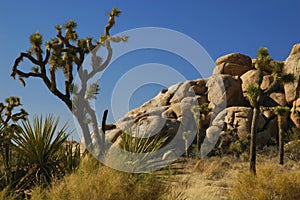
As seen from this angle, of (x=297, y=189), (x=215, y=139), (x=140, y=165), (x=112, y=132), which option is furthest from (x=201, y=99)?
(x=140, y=165)

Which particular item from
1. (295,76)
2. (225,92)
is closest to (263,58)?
(295,76)

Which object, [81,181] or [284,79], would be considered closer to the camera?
[81,181]

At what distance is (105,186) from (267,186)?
4.98 m

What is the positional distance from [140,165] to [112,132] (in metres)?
35.6

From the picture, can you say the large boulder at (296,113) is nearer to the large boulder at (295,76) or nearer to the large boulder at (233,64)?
the large boulder at (295,76)

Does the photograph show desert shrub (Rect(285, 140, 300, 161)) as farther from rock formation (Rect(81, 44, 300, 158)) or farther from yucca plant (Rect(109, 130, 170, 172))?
yucca plant (Rect(109, 130, 170, 172))

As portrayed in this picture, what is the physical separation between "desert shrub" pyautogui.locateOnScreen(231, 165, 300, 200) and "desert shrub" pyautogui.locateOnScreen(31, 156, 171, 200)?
373cm

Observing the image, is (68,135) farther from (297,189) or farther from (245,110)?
(245,110)

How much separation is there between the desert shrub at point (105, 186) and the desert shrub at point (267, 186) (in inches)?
147

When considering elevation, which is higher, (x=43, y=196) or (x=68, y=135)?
A: (x=68, y=135)

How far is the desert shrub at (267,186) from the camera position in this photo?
29.2 ft

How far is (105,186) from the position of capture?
17.5 feet

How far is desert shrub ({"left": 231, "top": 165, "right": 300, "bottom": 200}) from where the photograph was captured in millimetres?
8891

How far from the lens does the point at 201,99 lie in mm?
50375
